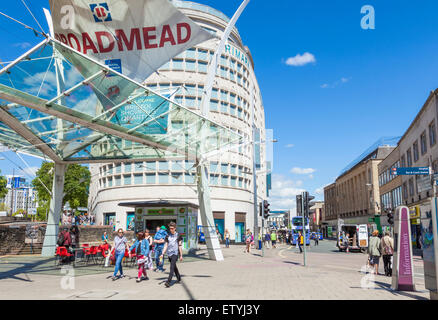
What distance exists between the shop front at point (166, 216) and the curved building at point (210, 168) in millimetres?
19399

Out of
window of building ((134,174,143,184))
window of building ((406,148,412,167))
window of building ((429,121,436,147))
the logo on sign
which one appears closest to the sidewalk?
the logo on sign

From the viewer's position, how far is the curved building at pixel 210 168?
46.8 metres

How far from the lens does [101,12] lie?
64.1 ft

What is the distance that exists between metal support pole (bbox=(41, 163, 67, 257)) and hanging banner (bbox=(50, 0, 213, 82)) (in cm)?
677

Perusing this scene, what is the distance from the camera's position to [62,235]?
15.0 meters

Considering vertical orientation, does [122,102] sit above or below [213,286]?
above

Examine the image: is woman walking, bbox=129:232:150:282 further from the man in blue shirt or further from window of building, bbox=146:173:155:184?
window of building, bbox=146:173:155:184

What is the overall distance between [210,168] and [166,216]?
2407 cm

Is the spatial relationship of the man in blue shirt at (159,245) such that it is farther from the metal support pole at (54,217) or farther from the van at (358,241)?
the van at (358,241)

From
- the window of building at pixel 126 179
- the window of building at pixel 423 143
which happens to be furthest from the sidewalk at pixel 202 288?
the window of building at pixel 126 179

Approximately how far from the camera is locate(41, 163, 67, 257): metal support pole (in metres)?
19.8

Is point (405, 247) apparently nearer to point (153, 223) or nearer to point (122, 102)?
point (122, 102)
